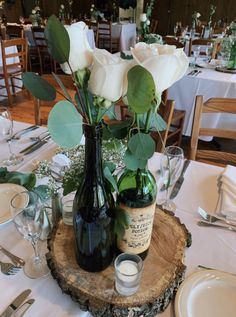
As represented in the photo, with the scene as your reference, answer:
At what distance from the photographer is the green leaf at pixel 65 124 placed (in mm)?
428

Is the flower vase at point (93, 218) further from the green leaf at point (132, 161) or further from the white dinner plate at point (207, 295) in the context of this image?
the white dinner plate at point (207, 295)

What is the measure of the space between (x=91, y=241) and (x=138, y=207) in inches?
5.0

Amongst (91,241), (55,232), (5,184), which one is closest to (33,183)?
(5,184)

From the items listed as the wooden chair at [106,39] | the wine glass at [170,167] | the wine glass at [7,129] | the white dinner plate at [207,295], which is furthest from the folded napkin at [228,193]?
the wooden chair at [106,39]

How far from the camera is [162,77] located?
45 cm

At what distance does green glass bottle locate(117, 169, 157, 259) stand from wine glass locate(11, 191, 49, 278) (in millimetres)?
205

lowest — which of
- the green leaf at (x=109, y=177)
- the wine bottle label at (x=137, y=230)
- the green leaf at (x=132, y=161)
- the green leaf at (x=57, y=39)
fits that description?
the wine bottle label at (x=137, y=230)

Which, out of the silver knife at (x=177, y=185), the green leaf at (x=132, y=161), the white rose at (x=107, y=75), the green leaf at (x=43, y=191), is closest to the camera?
the white rose at (x=107, y=75)

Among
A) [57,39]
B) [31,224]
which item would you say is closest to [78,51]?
[57,39]

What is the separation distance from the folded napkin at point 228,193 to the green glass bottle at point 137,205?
348 millimetres

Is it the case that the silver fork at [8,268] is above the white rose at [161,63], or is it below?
below

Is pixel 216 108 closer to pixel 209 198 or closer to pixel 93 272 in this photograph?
pixel 209 198

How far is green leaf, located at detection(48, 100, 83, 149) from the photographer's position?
1.40ft

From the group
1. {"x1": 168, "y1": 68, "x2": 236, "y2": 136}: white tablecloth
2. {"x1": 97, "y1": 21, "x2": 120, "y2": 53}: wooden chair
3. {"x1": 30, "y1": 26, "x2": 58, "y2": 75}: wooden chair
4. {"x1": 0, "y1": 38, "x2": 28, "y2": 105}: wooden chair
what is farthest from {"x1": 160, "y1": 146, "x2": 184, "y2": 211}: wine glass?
{"x1": 97, "y1": 21, "x2": 120, "y2": 53}: wooden chair
